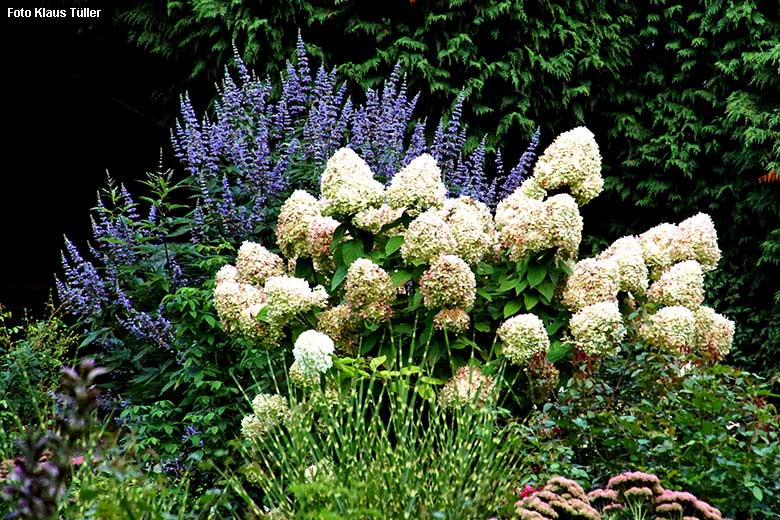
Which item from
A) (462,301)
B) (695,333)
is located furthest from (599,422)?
(695,333)

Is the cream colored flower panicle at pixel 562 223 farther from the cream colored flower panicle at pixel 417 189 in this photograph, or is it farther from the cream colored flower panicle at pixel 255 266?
the cream colored flower panicle at pixel 255 266

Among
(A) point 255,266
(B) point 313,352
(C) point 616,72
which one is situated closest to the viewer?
(B) point 313,352

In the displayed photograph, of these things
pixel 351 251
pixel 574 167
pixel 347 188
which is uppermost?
pixel 574 167

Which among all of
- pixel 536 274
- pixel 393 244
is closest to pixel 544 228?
pixel 536 274

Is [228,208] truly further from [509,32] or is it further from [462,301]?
[509,32]

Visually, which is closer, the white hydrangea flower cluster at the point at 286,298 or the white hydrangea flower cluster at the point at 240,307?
the white hydrangea flower cluster at the point at 286,298

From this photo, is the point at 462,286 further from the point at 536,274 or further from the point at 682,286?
the point at 682,286

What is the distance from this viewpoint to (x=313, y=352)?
3271 millimetres

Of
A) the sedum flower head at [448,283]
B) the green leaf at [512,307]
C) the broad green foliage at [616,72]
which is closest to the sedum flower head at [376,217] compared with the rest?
the sedum flower head at [448,283]

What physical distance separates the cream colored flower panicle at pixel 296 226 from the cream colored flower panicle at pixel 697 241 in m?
1.64

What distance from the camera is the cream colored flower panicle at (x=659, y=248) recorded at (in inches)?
167

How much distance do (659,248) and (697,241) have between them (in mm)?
167

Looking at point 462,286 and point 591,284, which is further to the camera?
point 591,284

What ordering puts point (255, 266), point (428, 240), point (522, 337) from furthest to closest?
point (255, 266) < point (428, 240) < point (522, 337)
